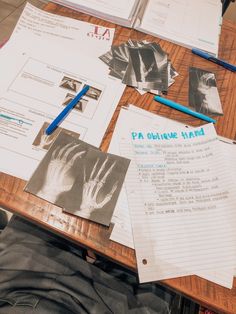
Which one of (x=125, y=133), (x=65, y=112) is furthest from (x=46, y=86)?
(x=125, y=133)

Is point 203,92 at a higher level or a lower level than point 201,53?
lower

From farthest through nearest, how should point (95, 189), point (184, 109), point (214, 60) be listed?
1. point (214, 60)
2. point (184, 109)
3. point (95, 189)

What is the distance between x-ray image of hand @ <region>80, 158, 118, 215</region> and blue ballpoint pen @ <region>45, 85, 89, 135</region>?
0.35 ft

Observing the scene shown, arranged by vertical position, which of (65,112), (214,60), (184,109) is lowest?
(65,112)

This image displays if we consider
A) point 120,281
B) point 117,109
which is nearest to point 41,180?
point 117,109

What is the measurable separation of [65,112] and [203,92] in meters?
0.33

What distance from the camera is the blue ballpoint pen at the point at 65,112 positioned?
0.49 m

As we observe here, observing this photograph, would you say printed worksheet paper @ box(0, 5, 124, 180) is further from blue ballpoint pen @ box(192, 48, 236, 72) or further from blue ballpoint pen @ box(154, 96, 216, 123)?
blue ballpoint pen @ box(192, 48, 236, 72)

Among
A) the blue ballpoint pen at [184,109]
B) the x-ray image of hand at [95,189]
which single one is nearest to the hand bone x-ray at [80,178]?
the x-ray image of hand at [95,189]

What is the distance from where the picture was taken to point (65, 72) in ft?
1.88

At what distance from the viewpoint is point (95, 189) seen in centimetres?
44

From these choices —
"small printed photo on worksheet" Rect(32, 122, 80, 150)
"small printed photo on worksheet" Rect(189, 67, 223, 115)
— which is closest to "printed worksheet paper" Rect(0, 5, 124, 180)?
"small printed photo on worksheet" Rect(32, 122, 80, 150)

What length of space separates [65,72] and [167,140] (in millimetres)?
259

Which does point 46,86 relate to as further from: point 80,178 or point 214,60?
point 214,60
